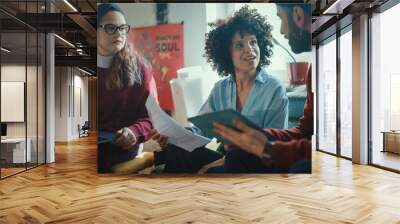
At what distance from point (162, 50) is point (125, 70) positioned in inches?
29.4

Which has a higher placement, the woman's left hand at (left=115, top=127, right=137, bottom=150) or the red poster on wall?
the red poster on wall

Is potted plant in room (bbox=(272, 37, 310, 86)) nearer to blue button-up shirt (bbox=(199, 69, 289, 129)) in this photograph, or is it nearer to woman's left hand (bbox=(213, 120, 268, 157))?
blue button-up shirt (bbox=(199, 69, 289, 129))

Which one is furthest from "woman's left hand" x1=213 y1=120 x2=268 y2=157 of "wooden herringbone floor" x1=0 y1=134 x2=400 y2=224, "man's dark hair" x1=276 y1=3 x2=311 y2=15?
"man's dark hair" x1=276 y1=3 x2=311 y2=15

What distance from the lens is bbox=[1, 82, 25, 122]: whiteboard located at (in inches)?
268

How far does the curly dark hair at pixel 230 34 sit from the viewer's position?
679cm

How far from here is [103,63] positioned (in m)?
6.79

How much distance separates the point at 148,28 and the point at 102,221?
156 inches

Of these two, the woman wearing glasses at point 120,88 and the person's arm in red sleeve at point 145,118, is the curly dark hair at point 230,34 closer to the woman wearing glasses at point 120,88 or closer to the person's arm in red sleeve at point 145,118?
the person's arm in red sleeve at point 145,118

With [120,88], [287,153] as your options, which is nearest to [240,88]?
[287,153]

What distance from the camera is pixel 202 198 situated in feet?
16.1

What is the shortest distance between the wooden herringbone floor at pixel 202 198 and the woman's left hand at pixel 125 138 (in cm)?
59

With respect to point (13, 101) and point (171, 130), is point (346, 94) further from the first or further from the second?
point (13, 101)

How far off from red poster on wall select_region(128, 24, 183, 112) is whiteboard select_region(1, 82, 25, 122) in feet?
7.85

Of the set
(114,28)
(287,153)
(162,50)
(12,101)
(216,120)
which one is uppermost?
(114,28)
